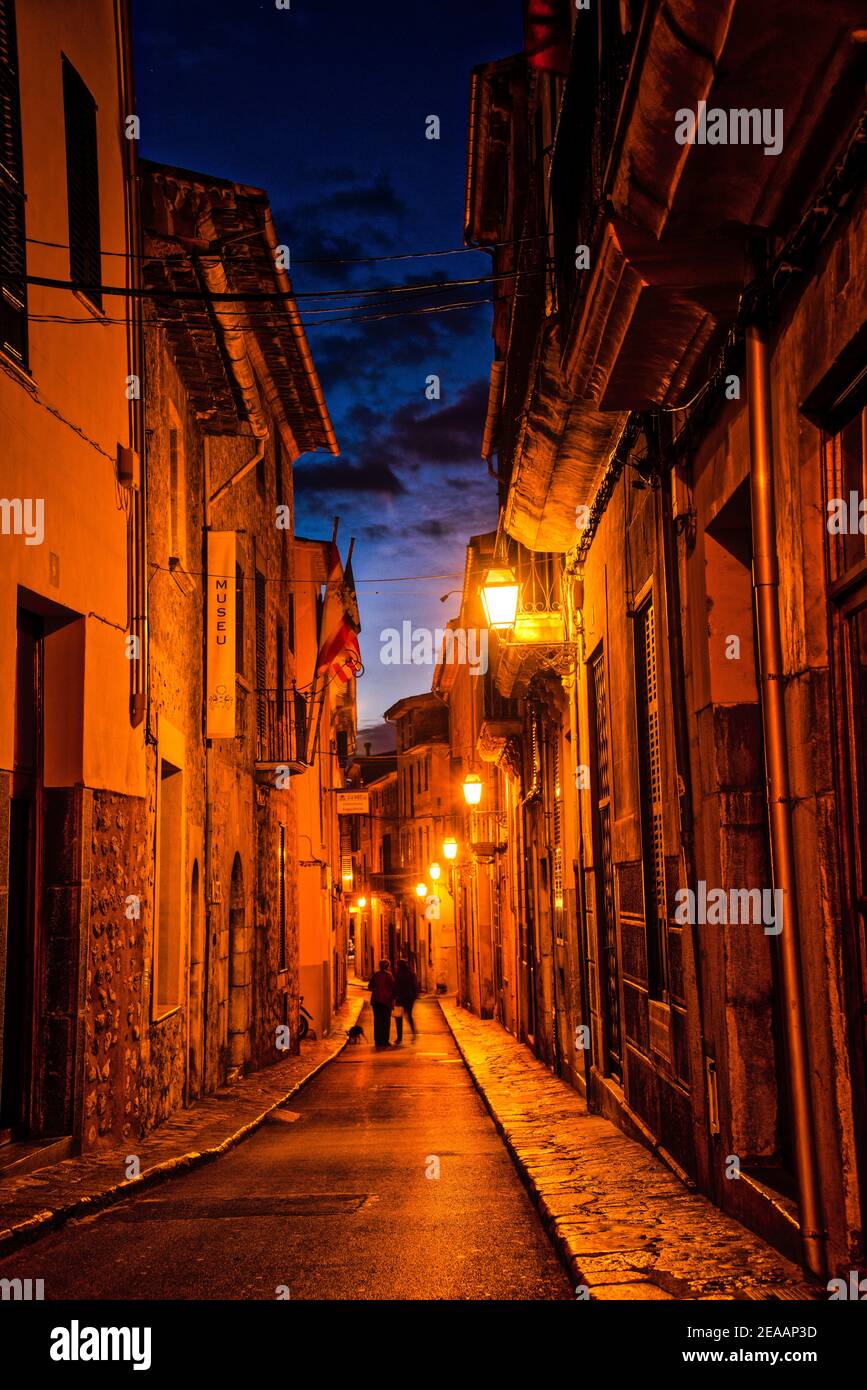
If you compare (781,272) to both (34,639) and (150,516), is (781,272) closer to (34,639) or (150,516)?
(34,639)

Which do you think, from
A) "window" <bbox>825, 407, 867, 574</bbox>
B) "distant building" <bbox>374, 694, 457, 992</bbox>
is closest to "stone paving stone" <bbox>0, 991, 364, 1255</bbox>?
"window" <bbox>825, 407, 867, 574</bbox>

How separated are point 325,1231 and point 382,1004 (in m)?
18.3

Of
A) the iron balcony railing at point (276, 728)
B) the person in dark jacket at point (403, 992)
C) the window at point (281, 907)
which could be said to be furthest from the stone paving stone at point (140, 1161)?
the person in dark jacket at point (403, 992)

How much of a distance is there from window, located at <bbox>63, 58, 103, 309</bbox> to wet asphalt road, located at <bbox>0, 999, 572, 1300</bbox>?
6.53m

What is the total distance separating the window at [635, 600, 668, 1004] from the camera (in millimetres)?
9305

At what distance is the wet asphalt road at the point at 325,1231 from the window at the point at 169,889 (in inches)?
76.3

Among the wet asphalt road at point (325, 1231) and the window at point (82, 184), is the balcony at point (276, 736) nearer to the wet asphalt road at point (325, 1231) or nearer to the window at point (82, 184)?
the wet asphalt road at point (325, 1231)

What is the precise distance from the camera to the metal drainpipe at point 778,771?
17.1 ft

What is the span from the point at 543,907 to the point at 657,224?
552 inches

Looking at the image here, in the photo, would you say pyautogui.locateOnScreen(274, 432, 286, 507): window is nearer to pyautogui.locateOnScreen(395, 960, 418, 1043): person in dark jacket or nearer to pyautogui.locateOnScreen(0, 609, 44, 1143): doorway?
pyautogui.locateOnScreen(395, 960, 418, 1043): person in dark jacket

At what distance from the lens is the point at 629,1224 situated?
6.69 metres

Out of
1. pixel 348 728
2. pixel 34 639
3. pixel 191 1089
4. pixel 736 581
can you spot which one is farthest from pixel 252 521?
pixel 348 728

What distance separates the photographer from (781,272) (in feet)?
17.7

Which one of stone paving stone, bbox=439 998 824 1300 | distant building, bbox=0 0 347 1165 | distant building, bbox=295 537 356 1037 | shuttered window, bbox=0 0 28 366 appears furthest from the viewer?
distant building, bbox=295 537 356 1037
